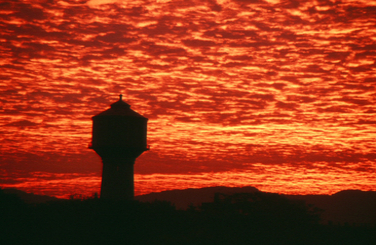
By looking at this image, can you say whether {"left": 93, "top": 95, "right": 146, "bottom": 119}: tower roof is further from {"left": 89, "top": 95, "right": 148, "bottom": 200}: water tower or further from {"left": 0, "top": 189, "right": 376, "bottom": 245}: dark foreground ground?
{"left": 0, "top": 189, "right": 376, "bottom": 245}: dark foreground ground

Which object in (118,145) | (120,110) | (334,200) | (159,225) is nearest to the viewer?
(118,145)

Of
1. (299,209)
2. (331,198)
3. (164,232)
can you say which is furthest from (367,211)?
(164,232)

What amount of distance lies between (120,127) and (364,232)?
18774mm

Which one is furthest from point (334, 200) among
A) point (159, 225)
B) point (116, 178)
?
point (116, 178)

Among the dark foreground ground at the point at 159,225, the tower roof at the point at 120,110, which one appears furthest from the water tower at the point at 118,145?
the dark foreground ground at the point at 159,225

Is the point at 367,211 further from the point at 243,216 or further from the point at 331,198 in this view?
the point at 243,216

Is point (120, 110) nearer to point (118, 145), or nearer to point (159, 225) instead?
point (118, 145)

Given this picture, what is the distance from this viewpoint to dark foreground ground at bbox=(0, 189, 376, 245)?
2789 centimetres

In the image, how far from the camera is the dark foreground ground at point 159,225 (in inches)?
1098

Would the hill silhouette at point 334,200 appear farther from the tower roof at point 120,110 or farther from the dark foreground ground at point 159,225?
the tower roof at point 120,110

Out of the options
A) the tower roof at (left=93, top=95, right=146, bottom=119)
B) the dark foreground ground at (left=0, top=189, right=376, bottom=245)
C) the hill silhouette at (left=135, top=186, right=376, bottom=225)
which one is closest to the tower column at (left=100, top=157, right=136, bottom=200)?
the dark foreground ground at (left=0, top=189, right=376, bottom=245)

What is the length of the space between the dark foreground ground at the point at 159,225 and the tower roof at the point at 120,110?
6348 mm

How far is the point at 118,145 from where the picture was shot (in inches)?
1188

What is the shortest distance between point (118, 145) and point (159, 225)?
6.81 meters
